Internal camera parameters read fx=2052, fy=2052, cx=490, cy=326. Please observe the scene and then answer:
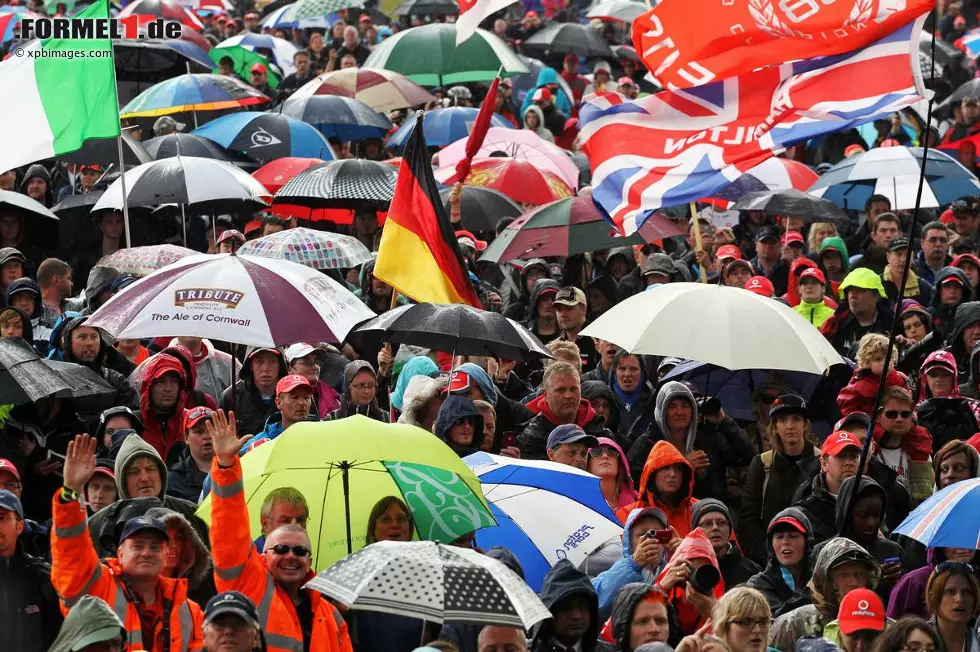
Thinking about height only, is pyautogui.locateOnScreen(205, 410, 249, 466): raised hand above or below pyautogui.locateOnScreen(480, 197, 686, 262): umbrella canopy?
above

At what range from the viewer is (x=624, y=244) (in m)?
14.5

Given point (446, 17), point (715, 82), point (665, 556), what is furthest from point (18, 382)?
point (446, 17)

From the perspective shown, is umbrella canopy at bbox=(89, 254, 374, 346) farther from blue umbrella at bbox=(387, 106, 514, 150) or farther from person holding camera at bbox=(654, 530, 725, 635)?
blue umbrella at bbox=(387, 106, 514, 150)

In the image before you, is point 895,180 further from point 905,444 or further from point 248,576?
point 248,576

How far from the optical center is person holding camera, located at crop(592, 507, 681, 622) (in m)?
8.76

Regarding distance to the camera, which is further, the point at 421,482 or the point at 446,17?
the point at 446,17

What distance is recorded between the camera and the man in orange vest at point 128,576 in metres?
7.08

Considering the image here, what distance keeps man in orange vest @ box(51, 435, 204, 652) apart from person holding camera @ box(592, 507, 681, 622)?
206cm

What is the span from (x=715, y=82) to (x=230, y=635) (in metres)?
5.23

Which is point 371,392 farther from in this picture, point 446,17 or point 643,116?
point 446,17

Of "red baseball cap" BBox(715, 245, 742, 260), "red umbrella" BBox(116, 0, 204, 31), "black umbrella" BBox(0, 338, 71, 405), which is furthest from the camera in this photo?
"red umbrella" BBox(116, 0, 204, 31)

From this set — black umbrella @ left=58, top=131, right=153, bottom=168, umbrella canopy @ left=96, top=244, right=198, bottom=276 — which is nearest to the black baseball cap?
umbrella canopy @ left=96, top=244, right=198, bottom=276

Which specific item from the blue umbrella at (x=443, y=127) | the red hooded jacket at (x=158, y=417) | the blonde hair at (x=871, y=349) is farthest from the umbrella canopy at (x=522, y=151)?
the red hooded jacket at (x=158, y=417)

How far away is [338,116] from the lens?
19094mm
